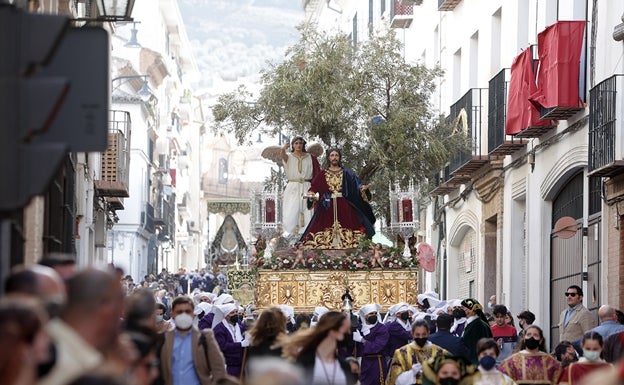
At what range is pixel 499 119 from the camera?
2869cm

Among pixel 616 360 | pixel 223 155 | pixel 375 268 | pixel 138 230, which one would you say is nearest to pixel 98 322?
pixel 616 360

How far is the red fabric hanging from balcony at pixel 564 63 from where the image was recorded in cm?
2347

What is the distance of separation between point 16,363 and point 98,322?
112 cm

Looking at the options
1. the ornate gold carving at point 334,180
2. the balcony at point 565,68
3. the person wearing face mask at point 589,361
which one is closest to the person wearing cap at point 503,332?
the balcony at point 565,68

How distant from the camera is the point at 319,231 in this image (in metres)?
27.4

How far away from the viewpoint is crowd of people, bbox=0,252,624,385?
6.27 meters

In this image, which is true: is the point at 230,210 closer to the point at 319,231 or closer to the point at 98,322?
the point at 319,231

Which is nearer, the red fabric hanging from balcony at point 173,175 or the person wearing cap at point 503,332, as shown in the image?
the person wearing cap at point 503,332

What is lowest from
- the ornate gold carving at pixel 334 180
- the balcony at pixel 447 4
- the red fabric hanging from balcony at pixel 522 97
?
the ornate gold carving at pixel 334 180

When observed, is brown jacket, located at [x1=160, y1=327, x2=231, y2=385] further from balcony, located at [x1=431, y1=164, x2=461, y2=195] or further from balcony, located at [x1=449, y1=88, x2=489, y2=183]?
balcony, located at [x1=431, y1=164, x2=461, y2=195]

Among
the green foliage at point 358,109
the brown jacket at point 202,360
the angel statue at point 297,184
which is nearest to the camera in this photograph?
the brown jacket at point 202,360

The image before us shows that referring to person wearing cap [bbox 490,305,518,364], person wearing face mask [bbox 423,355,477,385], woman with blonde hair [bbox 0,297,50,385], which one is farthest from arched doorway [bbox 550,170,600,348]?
woman with blonde hair [bbox 0,297,50,385]

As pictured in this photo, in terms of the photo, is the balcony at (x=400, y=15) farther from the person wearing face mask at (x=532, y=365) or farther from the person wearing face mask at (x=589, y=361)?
the person wearing face mask at (x=589, y=361)

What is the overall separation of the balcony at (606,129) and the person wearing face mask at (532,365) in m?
5.75
